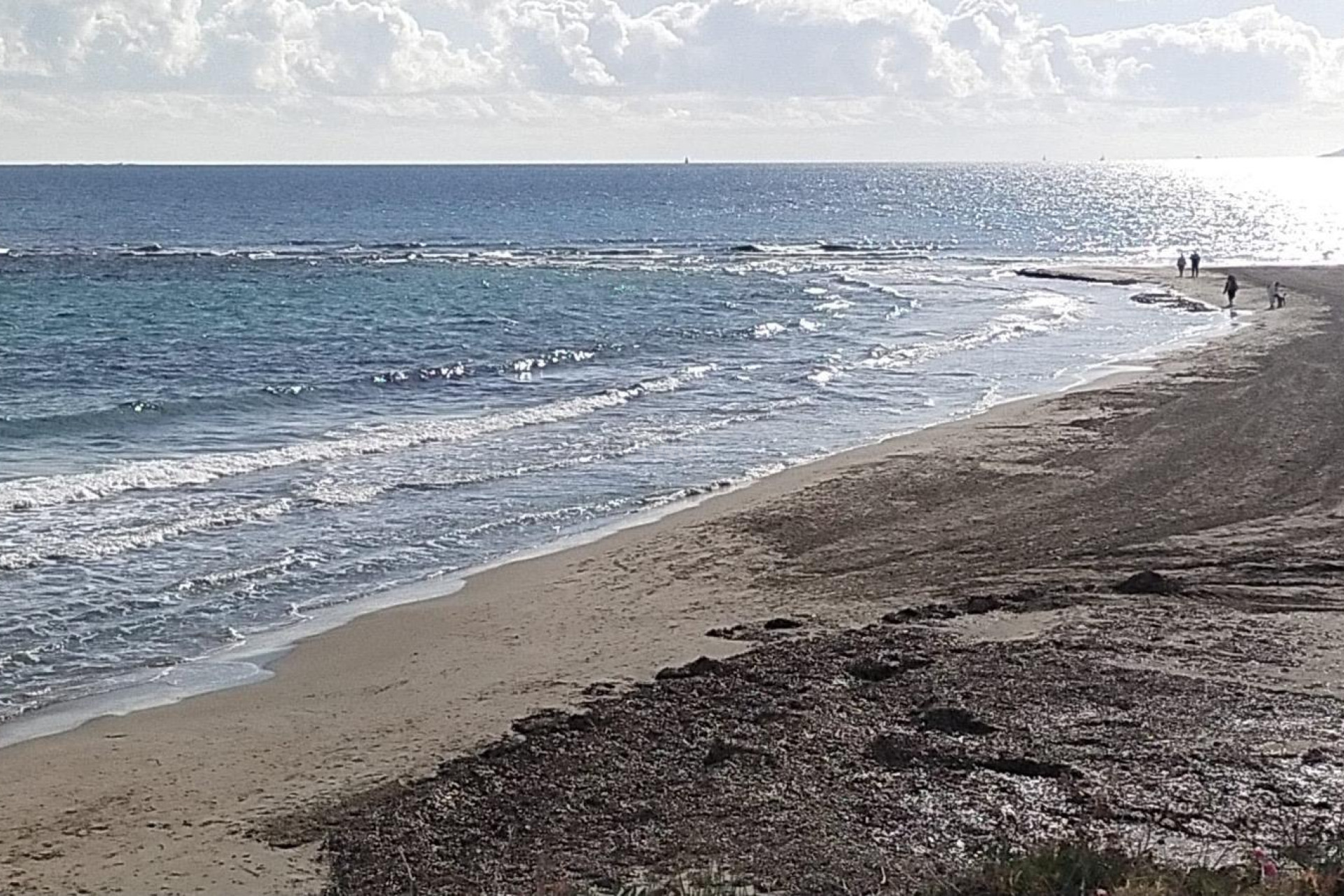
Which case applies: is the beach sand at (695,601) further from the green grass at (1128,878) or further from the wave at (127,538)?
the green grass at (1128,878)

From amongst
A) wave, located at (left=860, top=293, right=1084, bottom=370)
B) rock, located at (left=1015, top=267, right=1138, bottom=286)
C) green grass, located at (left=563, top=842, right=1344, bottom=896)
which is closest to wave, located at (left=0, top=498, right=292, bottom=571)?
green grass, located at (left=563, top=842, right=1344, bottom=896)

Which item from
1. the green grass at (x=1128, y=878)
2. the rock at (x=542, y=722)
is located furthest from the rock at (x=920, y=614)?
the green grass at (x=1128, y=878)

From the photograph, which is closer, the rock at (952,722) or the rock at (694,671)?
the rock at (952,722)

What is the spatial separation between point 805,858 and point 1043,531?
10.6 metres

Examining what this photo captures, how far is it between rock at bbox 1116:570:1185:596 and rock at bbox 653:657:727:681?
15.5ft

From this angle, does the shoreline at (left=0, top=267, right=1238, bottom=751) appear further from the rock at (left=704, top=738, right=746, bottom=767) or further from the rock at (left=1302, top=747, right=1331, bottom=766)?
the rock at (left=1302, top=747, right=1331, bottom=766)

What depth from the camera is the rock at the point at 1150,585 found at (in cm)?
1533

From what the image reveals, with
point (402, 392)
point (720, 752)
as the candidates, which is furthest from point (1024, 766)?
point (402, 392)

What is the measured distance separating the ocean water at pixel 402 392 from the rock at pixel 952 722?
23.4ft

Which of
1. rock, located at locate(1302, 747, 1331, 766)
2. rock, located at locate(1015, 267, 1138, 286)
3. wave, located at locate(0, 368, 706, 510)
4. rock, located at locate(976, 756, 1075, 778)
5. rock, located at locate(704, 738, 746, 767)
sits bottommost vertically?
rock, located at locate(1015, 267, 1138, 286)

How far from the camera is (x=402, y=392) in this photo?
108ft

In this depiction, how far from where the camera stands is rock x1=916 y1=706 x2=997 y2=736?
1112 cm

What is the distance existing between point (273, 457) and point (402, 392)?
8.44 metres

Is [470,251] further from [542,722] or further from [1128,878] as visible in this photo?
[1128,878]
